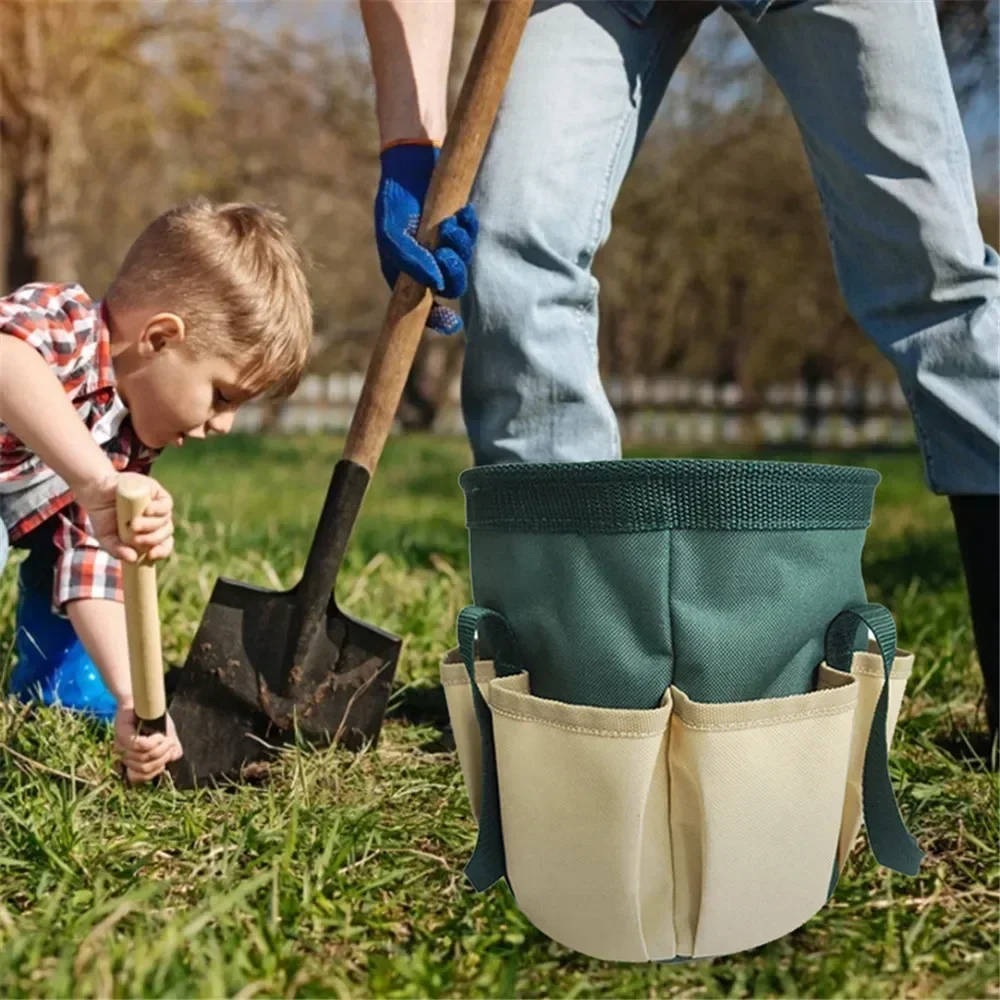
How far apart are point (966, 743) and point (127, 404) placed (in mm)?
1547

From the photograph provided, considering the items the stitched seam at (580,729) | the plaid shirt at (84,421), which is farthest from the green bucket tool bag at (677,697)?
the plaid shirt at (84,421)

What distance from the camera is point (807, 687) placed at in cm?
156

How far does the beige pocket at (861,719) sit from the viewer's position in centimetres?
159

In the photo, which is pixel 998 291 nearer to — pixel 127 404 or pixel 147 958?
pixel 127 404

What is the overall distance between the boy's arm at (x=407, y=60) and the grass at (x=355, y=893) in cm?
103

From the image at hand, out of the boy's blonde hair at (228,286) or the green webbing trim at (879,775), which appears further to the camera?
the boy's blonde hair at (228,286)

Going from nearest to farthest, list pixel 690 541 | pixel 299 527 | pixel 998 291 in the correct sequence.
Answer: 1. pixel 690 541
2. pixel 998 291
3. pixel 299 527

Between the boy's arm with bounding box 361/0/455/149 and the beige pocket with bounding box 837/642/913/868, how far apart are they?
3.89ft

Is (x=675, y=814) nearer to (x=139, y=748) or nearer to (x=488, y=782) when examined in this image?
(x=488, y=782)

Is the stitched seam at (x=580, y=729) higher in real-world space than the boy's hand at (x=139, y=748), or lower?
higher

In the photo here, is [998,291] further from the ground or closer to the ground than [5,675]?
further from the ground

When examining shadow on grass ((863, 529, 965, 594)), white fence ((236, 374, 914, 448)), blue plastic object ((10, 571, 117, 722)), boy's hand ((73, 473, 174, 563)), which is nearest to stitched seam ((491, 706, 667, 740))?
boy's hand ((73, 473, 174, 563))

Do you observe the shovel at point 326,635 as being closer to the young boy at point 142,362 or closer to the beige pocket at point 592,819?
the young boy at point 142,362

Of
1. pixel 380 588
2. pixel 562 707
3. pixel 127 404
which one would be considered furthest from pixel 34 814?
pixel 380 588
